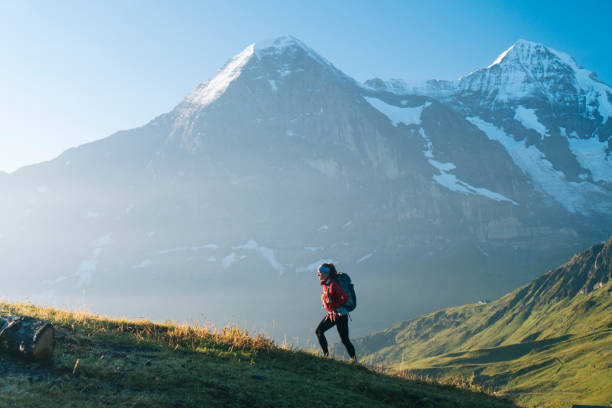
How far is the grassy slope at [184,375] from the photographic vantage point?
33.0 feet

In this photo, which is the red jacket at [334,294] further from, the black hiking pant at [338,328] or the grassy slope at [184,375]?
the grassy slope at [184,375]

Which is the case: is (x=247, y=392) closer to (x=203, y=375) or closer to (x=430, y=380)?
(x=203, y=375)

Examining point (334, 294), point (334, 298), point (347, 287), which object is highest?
point (347, 287)

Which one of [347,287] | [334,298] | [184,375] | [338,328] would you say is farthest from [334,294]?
[184,375]

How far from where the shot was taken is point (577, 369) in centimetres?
16325

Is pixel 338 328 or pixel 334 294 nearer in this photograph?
pixel 334 294

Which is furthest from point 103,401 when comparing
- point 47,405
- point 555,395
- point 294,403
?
point 555,395

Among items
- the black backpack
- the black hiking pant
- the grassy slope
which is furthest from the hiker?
→ the grassy slope

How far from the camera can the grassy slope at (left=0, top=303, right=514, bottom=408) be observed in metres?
10.1

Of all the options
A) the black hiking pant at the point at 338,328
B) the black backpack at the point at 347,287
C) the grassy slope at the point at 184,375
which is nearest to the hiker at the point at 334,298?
the black hiking pant at the point at 338,328

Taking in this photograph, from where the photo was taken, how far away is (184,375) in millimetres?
11922

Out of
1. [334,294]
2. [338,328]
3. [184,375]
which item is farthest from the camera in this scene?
[338,328]

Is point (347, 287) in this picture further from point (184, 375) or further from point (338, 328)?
point (184, 375)

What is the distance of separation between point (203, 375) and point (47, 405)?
4051 mm
